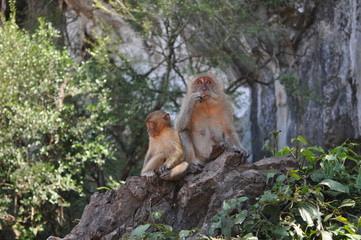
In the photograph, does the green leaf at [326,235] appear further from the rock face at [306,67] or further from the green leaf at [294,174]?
the rock face at [306,67]

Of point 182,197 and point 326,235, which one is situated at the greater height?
point 182,197

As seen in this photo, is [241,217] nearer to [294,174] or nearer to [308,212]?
[308,212]

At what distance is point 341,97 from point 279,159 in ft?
17.9

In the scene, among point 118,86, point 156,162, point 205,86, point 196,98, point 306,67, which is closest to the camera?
point 156,162

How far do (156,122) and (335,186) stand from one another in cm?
197

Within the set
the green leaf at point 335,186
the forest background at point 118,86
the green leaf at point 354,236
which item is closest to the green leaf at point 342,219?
the green leaf at point 354,236

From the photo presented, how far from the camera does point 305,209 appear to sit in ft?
13.8

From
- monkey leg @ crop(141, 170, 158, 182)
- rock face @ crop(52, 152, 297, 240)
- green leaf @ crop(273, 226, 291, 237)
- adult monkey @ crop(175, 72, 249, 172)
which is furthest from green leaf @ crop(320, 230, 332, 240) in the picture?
adult monkey @ crop(175, 72, 249, 172)

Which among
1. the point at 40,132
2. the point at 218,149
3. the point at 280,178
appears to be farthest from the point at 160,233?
the point at 40,132

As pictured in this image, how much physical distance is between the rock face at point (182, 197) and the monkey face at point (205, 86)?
3.92ft

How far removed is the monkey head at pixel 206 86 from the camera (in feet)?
19.4

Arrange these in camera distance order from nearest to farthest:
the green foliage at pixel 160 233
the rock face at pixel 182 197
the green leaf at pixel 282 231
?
the green leaf at pixel 282 231 → the green foliage at pixel 160 233 → the rock face at pixel 182 197

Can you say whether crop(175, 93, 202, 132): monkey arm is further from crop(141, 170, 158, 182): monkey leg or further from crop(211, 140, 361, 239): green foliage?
crop(211, 140, 361, 239): green foliage

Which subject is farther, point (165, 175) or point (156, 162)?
point (156, 162)
